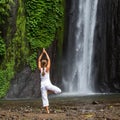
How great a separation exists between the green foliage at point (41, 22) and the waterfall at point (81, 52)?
220 cm

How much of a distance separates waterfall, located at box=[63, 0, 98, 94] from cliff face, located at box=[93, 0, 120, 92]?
1.08 ft

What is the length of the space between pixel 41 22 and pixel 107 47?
4.28 metres

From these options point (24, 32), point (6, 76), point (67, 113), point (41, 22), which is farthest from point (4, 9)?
point (67, 113)

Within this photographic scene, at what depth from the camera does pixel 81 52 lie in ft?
80.8

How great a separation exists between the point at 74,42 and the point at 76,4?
220cm

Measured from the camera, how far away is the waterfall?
24.0m

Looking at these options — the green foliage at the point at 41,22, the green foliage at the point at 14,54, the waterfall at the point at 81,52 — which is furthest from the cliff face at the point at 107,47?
the green foliage at the point at 14,54

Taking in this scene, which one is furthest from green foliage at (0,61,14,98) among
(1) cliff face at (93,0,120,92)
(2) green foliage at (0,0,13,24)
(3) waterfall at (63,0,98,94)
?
(1) cliff face at (93,0,120,92)

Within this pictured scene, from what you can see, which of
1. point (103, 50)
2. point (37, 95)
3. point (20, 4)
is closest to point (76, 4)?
point (103, 50)

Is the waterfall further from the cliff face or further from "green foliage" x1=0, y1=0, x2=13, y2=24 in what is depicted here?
"green foliage" x1=0, y1=0, x2=13, y2=24

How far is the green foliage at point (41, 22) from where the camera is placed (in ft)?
70.6

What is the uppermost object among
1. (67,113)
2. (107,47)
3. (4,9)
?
(4,9)

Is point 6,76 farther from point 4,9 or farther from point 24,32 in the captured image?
point 4,9

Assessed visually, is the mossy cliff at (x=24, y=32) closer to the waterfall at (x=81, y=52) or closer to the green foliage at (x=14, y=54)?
the green foliage at (x=14, y=54)
